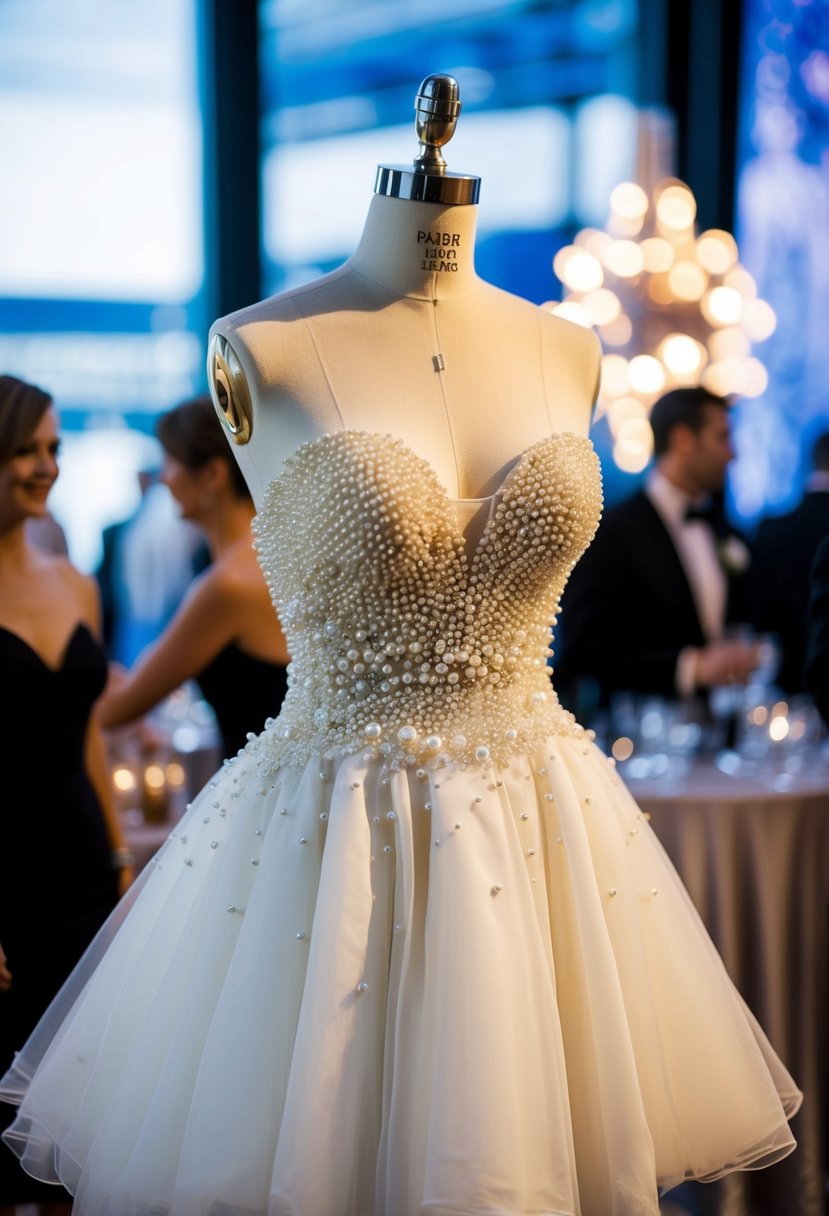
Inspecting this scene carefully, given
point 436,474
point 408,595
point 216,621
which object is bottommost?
point 216,621

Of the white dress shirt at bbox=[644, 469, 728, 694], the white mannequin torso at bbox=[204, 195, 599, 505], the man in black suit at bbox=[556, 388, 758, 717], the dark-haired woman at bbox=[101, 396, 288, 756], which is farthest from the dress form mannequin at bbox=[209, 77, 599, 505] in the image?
the white dress shirt at bbox=[644, 469, 728, 694]

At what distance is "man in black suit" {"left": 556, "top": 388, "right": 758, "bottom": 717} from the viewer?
12.2 ft

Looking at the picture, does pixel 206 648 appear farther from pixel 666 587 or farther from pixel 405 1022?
pixel 666 587

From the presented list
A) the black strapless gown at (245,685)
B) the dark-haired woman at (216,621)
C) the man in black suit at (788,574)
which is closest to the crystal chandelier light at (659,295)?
the man in black suit at (788,574)

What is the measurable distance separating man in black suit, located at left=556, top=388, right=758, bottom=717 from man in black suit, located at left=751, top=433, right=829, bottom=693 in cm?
39

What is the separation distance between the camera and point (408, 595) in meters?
1.55

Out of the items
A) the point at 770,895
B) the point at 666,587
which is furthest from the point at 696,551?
the point at 770,895

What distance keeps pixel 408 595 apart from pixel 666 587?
2.52 metres

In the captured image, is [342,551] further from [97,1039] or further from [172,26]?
[172,26]

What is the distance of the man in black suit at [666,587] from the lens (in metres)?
3.71

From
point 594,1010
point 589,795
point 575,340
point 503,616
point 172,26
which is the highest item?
point 172,26

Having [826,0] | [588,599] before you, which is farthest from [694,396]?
[826,0]

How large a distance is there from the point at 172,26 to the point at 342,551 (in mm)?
7128

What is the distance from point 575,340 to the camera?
5.93 ft
